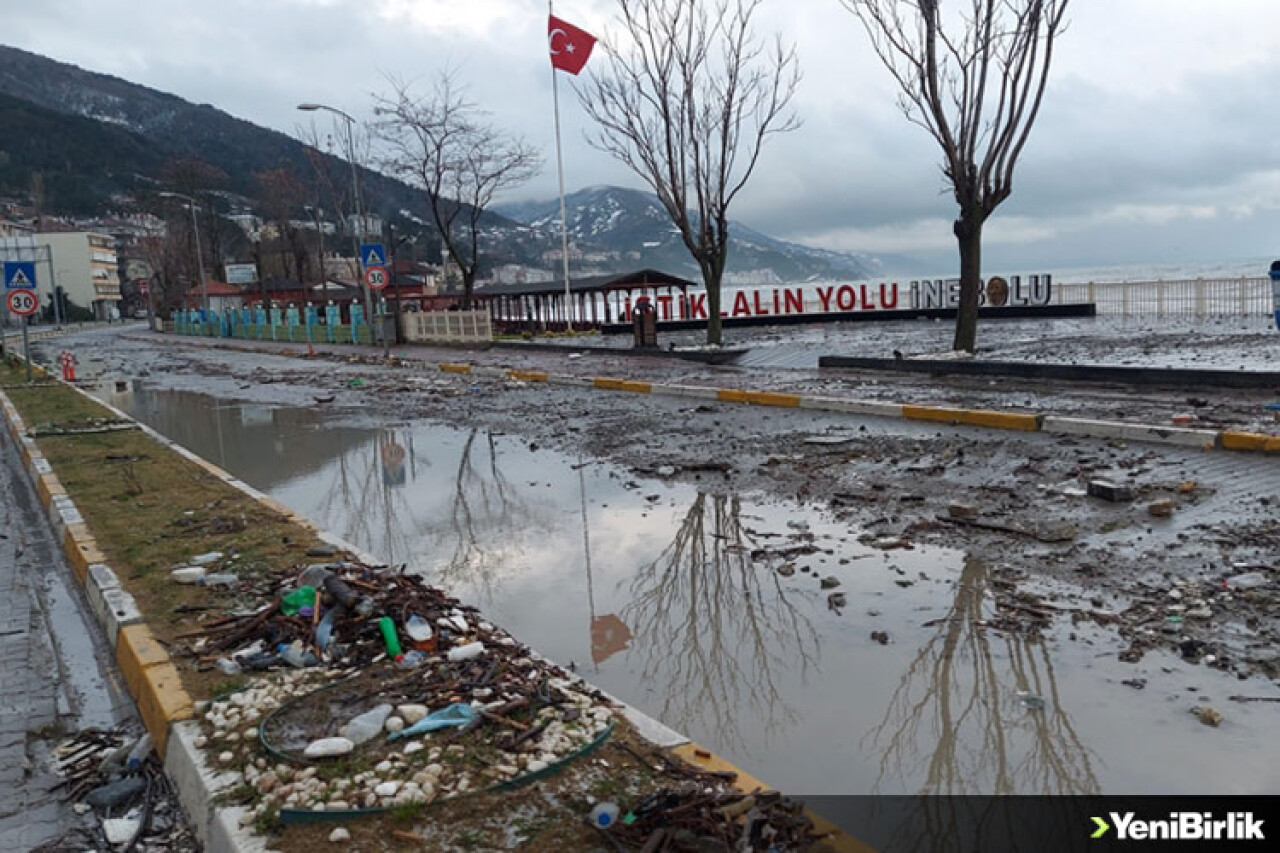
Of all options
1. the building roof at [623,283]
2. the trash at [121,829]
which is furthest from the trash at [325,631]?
the building roof at [623,283]

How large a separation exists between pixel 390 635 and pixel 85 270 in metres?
169

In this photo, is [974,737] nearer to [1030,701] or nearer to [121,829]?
[1030,701]

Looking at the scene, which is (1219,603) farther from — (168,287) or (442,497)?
(168,287)

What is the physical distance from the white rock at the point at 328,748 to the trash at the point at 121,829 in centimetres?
69

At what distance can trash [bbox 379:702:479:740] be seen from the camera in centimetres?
407

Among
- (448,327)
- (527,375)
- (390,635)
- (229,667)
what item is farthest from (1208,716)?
(448,327)

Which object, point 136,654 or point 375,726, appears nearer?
point 375,726

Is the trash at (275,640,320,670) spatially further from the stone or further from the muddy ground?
the muddy ground

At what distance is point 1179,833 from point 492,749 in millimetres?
2614

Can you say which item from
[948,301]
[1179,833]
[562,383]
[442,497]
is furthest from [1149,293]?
[1179,833]

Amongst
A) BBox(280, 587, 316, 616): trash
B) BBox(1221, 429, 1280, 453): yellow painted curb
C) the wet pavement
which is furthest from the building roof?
BBox(280, 587, 316, 616): trash

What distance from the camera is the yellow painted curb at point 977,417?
1135cm

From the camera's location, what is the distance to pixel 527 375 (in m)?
22.7

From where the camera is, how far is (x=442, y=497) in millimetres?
10008
